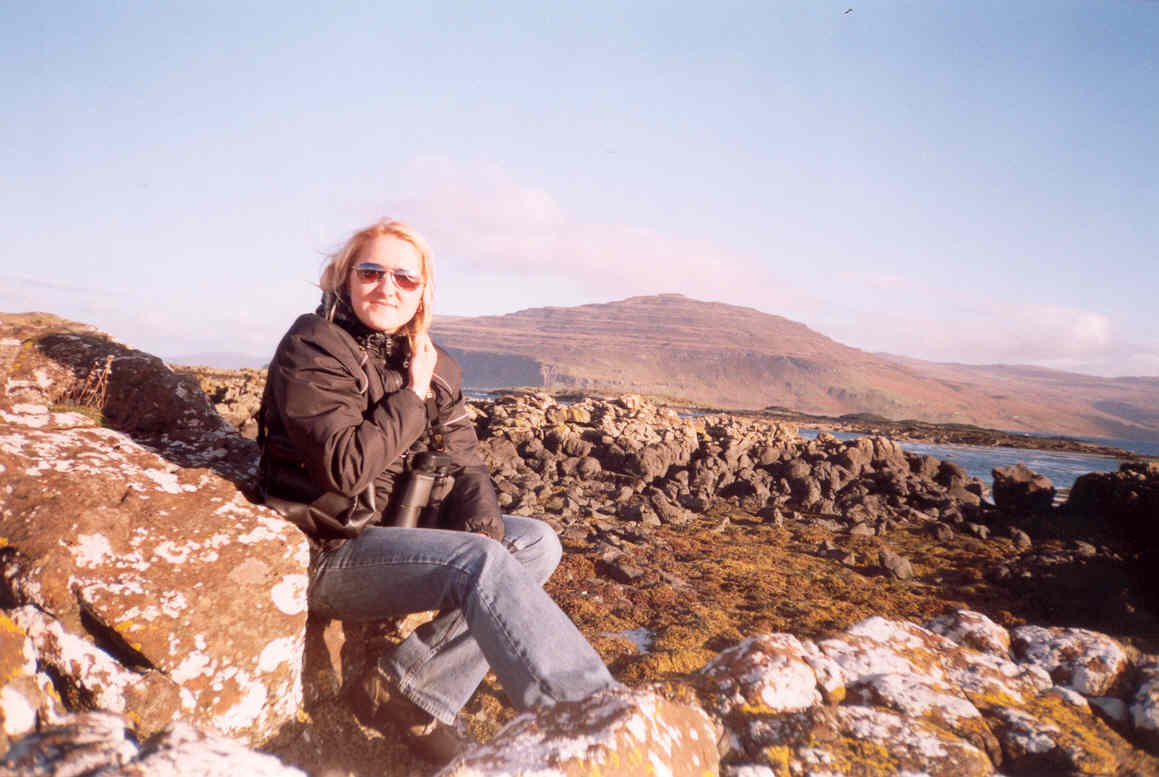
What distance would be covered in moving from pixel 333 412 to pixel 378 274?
3.19 ft

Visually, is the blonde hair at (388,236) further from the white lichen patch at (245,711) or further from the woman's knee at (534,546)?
the white lichen patch at (245,711)

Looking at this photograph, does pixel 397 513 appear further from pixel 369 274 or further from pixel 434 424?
pixel 369 274

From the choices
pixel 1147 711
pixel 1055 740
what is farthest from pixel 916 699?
pixel 1147 711

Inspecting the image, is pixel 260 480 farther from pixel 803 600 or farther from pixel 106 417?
pixel 803 600

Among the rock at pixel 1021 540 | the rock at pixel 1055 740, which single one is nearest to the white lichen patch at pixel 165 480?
the rock at pixel 1055 740

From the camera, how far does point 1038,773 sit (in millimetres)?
3307

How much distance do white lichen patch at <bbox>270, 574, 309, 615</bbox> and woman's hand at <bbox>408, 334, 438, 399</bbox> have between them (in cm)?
109

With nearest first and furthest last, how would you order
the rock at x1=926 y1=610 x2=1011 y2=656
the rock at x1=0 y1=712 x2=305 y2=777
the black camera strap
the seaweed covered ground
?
the rock at x1=0 y1=712 x2=305 y2=777 < the black camera strap < the rock at x1=926 y1=610 x2=1011 y2=656 < the seaweed covered ground

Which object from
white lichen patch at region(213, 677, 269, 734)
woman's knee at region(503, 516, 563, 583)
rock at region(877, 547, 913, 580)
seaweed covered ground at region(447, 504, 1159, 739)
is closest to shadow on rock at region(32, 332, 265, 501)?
white lichen patch at region(213, 677, 269, 734)

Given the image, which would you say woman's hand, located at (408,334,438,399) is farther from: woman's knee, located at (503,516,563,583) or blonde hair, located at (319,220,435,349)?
woman's knee, located at (503,516,563,583)

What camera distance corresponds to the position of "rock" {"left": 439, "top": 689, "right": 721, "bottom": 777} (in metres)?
2.20

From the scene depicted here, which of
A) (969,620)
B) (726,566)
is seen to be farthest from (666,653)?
(726,566)

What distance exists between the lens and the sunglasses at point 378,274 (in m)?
3.48

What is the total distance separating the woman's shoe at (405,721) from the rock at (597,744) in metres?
0.97
